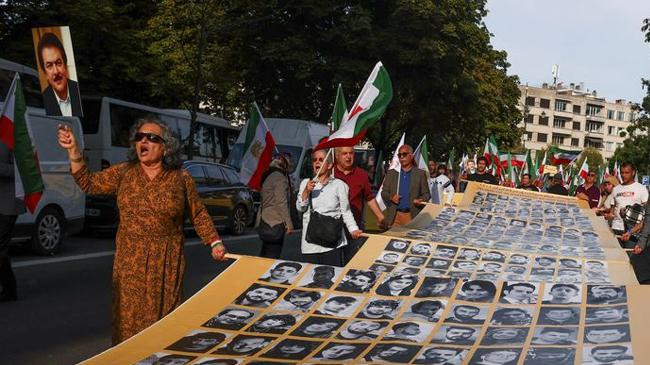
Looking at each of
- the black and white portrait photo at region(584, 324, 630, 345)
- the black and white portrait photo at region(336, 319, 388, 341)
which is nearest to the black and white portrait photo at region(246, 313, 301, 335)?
the black and white portrait photo at region(336, 319, 388, 341)

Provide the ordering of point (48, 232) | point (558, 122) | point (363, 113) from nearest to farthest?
point (363, 113)
point (48, 232)
point (558, 122)

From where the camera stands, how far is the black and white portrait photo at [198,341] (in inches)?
147

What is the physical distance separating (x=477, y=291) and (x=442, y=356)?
70cm

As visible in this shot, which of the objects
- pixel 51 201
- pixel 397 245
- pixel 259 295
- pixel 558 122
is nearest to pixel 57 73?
pixel 397 245

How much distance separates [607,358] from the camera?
3.37 m

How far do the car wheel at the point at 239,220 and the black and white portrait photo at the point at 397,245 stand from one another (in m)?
12.0

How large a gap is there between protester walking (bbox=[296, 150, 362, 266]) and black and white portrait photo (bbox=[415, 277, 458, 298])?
88.9 inches

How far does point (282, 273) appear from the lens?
448cm

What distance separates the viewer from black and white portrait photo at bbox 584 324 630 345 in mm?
3520

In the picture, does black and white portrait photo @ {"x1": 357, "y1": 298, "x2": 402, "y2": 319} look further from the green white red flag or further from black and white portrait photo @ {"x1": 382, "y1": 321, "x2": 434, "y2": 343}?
the green white red flag

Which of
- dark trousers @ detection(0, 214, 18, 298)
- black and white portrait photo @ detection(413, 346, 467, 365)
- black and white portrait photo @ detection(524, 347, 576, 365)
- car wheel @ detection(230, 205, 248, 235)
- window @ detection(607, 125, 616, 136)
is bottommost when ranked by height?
car wheel @ detection(230, 205, 248, 235)

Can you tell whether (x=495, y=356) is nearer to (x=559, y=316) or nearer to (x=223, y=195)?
(x=559, y=316)

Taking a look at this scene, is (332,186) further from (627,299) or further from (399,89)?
(399,89)

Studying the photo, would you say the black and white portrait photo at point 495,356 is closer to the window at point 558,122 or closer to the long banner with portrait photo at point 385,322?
the long banner with portrait photo at point 385,322
